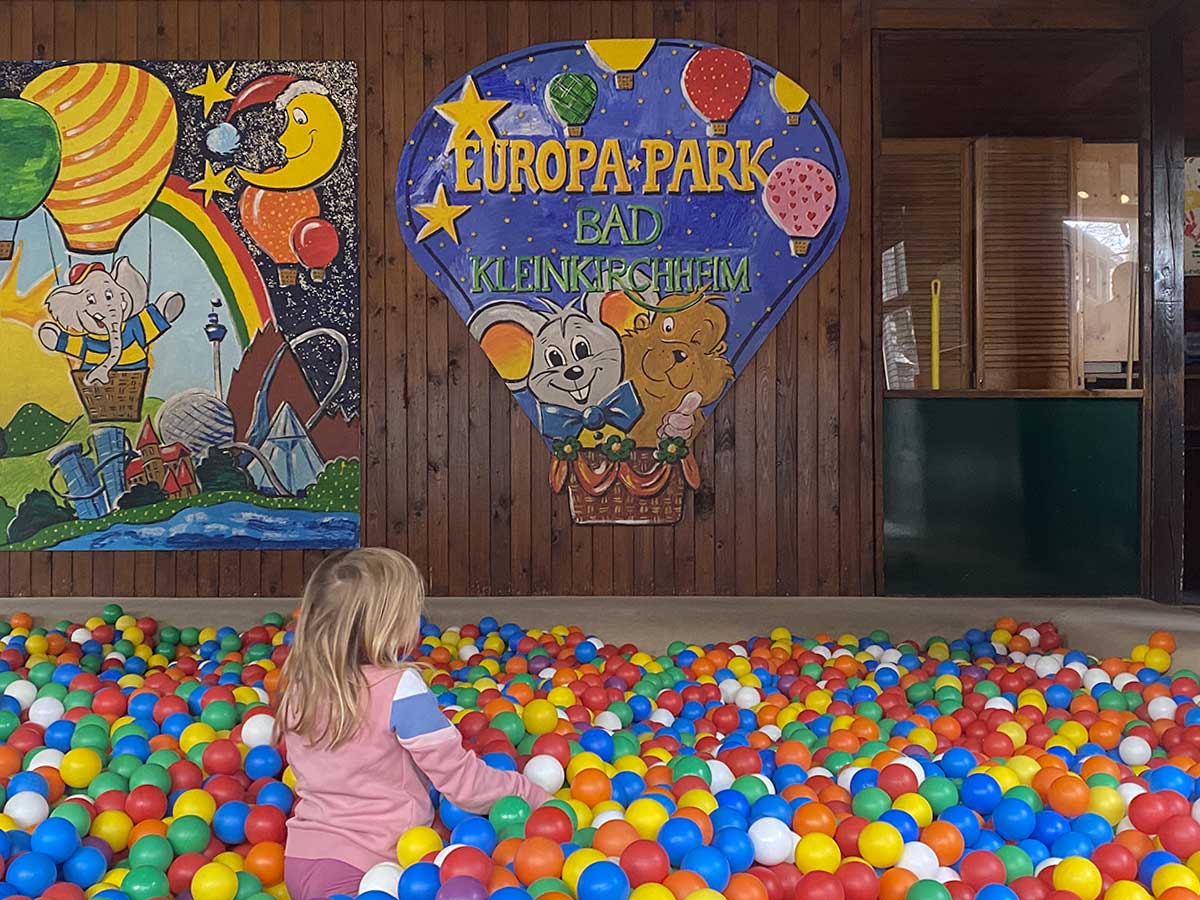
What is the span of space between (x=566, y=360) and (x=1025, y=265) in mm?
2195

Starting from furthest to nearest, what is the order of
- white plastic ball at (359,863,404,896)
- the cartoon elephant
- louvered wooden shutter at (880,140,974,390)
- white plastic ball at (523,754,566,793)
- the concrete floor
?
louvered wooden shutter at (880,140,974,390) → the cartoon elephant → the concrete floor → white plastic ball at (523,754,566,793) → white plastic ball at (359,863,404,896)

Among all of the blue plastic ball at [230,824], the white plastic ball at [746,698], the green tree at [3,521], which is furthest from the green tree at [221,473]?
the blue plastic ball at [230,824]

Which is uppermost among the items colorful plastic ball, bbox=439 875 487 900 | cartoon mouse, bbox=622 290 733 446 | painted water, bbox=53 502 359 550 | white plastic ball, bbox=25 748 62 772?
A: cartoon mouse, bbox=622 290 733 446

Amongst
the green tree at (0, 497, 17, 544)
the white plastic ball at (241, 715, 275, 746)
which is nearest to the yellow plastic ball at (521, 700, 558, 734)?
the white plastic ball at (241, 715, 275, 746)

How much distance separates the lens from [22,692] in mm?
2887

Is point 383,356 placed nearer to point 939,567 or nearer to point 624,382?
point 624,382

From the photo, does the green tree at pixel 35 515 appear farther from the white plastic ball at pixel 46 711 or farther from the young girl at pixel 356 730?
the young girl at pixel 356 730

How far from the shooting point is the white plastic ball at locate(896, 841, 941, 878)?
73.0 inches

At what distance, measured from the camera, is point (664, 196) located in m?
4.41

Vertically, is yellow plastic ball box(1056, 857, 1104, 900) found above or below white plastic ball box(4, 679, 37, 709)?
below

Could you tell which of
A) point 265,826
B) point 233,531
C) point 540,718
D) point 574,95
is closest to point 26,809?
point 265,826

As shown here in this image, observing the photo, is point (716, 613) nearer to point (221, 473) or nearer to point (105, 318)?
point (221, 473)

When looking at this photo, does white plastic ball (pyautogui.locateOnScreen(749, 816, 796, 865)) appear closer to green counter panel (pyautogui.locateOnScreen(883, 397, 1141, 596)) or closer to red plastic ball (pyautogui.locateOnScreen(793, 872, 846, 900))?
red plastic ball (pyautogui.locateOnScreen(793, 872, 846, 900))

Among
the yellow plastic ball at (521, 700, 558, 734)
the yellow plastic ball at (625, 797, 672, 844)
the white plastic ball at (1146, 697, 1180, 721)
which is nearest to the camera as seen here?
the yellow plastic ball at (625, 797, 672, 844)
